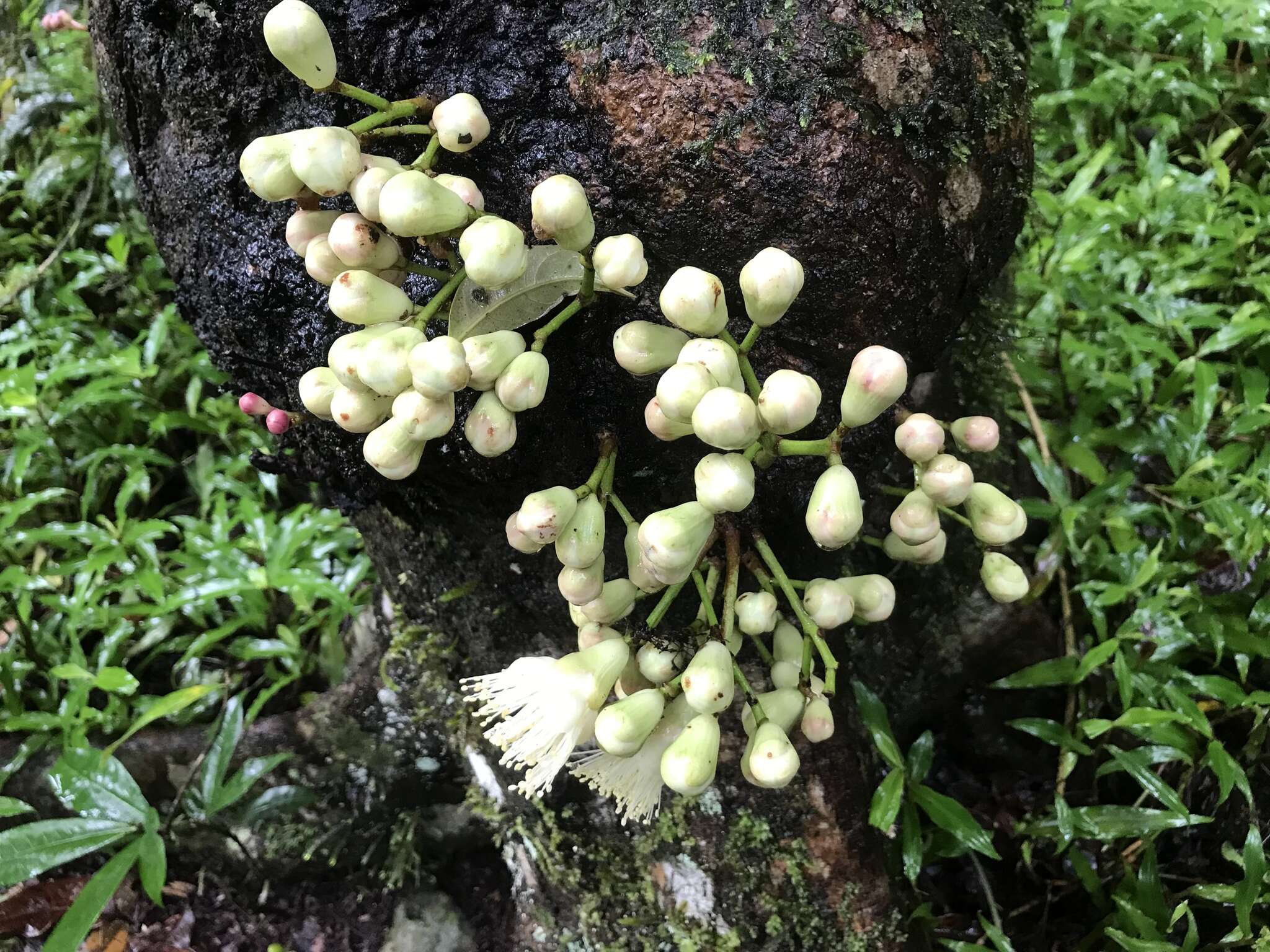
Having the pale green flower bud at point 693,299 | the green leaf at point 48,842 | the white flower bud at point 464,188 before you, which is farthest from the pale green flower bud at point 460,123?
the green leaf at point 48,842

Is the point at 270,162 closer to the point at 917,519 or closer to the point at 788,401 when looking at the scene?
the point at 788,401

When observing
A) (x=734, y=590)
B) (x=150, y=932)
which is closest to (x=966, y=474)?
(x=734, y=590)

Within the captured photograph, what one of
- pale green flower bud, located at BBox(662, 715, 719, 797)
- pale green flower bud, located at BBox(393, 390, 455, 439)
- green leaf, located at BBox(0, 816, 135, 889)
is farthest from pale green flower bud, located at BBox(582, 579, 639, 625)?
green leaf, located at BBox(0, 816, 135, 889)

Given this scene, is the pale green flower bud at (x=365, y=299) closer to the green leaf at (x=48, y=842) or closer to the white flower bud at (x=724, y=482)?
the white flower bud at (x=724, y=482)

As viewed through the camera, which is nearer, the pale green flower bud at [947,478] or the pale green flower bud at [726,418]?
the pale green flower bud at [726,418]

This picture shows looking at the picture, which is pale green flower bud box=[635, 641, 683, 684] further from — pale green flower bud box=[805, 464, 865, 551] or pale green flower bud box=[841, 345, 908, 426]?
pale green flower bud box=[841, 345, 908, 426]

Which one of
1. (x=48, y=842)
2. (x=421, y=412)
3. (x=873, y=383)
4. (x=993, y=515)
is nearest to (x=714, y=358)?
(x=873, y=383)
